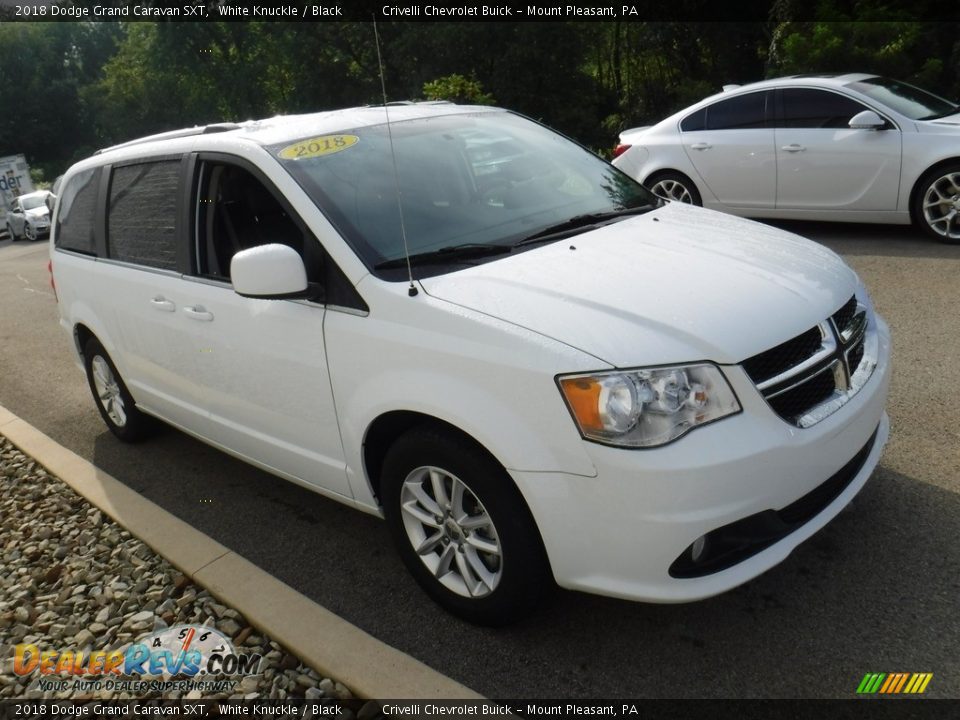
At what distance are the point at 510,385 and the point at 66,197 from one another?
4.18 metres

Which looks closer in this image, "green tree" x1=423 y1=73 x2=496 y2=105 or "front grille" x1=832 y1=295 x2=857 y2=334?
"front grille" x1=832 y1=295 x2=857 y2=334

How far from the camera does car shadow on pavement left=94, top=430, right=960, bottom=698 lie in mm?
2750

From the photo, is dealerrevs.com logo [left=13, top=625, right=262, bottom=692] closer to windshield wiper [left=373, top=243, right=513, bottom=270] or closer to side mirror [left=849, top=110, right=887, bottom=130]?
windshield wiper [left=373, top=243, right=513, bottom=270]

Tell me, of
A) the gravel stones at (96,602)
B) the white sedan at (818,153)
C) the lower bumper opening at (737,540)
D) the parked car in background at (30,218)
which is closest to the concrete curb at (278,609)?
the gravel stones at (96,602)

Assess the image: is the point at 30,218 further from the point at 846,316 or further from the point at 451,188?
the point at 846,316

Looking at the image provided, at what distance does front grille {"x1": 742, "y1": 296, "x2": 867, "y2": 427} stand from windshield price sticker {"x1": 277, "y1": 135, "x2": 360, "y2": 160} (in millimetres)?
2004

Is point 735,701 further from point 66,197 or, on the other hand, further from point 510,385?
point 66,197

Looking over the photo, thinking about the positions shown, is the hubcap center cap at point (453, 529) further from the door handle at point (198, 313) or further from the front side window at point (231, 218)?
the door handle at point (198, 313)

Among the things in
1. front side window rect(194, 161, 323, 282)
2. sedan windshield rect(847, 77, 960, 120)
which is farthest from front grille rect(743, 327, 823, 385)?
sedan windshield rect(847, 77, 960, 120)

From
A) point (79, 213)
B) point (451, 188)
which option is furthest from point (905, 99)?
point (79, 213)

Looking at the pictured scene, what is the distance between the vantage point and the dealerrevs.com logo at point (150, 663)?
311cm

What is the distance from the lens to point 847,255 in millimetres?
7641

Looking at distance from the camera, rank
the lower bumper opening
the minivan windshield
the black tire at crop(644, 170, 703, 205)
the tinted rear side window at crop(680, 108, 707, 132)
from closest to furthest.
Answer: the lower bumper opening, the minivan windshield, the tinted rear side window at crop(680, 108, 707, 132), the black tire at crop(644, 170, 703, 205)

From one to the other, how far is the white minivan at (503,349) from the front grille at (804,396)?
10mm
